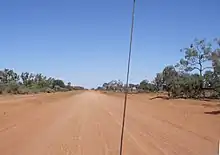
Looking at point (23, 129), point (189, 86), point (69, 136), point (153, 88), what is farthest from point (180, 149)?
point (153, 88)

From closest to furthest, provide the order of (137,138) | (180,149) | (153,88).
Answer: (180,149) < (137,138) < (153,88)

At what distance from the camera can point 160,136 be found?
1388 cm

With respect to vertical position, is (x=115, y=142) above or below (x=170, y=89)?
below

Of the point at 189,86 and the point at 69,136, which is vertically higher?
the point at 189,86

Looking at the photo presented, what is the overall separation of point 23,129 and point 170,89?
→ 174 ft

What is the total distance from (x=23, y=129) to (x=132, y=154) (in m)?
7.42

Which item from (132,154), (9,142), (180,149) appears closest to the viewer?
(132,154)

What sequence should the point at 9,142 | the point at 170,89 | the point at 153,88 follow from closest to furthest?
the point at 9,142 → the point at 170,89 → the point at 153,88

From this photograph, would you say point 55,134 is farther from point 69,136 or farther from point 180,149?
point 180,149

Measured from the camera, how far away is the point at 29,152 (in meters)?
10.1

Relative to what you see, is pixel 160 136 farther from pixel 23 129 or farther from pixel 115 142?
pixel 23 129

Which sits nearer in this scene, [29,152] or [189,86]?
[29,152]

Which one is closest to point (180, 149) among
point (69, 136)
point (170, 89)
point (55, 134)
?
point (69, 136)

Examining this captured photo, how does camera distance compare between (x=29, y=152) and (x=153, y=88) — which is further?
(x=153, y=88)
